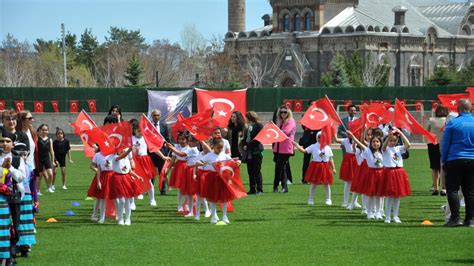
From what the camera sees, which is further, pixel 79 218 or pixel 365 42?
pixel 365 42

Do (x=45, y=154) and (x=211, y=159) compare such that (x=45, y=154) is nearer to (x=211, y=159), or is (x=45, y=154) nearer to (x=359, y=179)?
(x=211, y=159)

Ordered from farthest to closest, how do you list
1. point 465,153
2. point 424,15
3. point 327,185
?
point 424,15 < point 327,185 < point 465,153

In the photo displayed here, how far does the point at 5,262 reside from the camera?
13.1 metres

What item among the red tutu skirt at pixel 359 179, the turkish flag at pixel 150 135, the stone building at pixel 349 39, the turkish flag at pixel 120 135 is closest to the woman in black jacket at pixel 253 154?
the turkish flag at pixel 150 135

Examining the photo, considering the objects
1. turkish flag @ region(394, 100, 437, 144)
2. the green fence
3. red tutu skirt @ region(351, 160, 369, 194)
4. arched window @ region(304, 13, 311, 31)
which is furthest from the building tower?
red tutu skirt @ region(351, 160, 369, 194)

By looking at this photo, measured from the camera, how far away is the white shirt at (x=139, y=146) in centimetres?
2081

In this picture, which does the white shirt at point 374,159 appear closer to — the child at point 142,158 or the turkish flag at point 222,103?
the child at point 142,158

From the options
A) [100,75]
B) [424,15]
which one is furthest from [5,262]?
[424,15]

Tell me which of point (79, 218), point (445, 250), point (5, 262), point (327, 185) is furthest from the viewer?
point (327, 185)

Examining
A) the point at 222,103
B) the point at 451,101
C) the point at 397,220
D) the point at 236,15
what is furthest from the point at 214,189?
the point at 236,15

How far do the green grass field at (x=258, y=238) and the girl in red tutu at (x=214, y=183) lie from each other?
1.03 feet

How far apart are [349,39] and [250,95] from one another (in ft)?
146

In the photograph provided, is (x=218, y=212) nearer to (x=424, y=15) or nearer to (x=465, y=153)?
(x=465, y=153)

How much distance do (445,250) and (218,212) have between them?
5.98 metres
